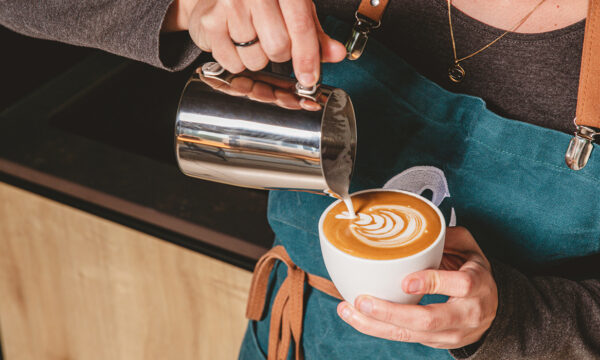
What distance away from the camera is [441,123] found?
793mm

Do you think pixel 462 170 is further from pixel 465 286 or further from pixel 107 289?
pixel 107 289

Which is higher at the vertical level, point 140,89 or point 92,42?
point 92,42

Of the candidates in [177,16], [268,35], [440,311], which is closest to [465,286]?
[440,311]

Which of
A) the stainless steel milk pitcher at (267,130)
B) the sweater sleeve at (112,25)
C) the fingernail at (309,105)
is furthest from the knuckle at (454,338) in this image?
the sweater sleeve at (112,25)

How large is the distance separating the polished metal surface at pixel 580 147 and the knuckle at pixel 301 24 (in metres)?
0.40

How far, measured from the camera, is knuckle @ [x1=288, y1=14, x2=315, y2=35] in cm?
61

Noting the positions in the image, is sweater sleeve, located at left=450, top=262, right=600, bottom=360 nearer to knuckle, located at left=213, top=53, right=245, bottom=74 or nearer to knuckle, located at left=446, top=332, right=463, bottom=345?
knuckle, located at left=446, top=332, right=463, bottom=345

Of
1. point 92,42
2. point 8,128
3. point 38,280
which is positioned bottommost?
point 38,280

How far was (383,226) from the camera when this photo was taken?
2.36 ft

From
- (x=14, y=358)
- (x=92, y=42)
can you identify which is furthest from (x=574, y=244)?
(x=14, y=358)

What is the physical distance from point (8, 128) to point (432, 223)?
1.21 meters

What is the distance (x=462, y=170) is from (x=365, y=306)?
284 mm

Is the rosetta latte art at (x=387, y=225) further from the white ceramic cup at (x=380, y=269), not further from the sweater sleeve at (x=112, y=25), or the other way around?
the sweater sleeve at (x=112, y=25)

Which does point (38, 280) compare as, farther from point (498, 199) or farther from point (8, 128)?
point (498, 199)
